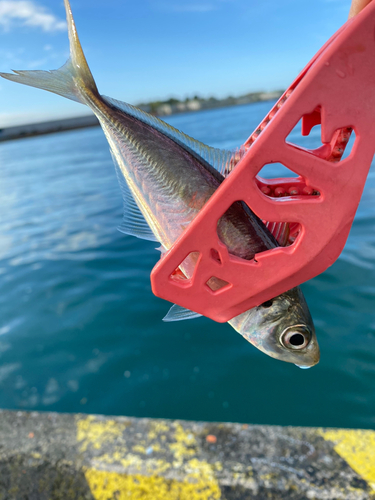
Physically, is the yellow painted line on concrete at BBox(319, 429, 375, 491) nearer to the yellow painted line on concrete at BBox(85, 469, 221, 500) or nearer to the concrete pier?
the concrete pier

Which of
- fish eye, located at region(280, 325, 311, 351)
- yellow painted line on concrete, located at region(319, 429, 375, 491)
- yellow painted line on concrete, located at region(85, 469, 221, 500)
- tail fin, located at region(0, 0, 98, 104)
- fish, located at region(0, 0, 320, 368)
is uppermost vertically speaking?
tail fin, located at region(0, 0, 98, 104)

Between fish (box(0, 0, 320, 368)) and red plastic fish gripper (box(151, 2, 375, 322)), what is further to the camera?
fish (box(0, 0, 320, 368))

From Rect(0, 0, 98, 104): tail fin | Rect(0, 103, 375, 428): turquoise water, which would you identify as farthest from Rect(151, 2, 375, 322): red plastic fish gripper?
Rect(0, 103, 375, 428): turquoise water

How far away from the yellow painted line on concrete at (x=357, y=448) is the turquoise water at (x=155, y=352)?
36.2 inches

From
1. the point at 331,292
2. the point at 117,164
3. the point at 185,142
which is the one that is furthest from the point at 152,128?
the point at 331,292

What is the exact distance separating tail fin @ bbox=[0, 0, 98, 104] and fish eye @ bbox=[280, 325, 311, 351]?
1.27 m

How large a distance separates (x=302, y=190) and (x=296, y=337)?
20.7 inches

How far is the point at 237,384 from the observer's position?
11.3ft

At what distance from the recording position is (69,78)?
1520 millimetres

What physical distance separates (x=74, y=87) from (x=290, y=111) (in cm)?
110

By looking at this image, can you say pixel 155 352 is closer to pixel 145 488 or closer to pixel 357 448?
pixel 145 488

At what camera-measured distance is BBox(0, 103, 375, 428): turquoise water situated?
3.23 metres

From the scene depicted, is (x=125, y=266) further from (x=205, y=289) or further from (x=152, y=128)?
(x=205, y=289)

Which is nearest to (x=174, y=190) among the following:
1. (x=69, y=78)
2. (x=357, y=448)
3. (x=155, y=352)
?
(x=69, y=78)
